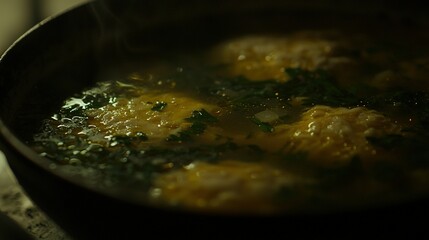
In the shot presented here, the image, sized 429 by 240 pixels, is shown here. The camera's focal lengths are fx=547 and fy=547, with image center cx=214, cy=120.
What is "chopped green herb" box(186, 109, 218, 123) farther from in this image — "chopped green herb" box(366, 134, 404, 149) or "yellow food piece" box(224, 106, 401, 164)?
"chopped green herb" box(366, 134, 404, 149)

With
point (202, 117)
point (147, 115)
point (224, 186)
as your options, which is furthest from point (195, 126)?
point (224, 186)

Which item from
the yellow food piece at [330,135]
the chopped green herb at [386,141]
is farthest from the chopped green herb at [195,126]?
the chopped green herb at [386,141]

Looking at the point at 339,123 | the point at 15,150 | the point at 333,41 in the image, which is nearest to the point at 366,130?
the point at 339,123

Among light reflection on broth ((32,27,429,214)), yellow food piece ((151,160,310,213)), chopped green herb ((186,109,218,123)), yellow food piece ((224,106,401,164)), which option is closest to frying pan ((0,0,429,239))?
light reflection on broth ((32,27,429,214))

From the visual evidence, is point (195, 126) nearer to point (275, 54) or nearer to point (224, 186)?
point (224, 186)

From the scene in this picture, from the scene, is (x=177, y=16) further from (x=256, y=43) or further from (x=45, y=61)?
(x=45, y=61)

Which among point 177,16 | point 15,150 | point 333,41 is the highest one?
point 177,16

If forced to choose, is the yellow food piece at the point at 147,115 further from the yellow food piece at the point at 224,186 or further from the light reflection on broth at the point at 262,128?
the yellow food piece at the point at 224,186
